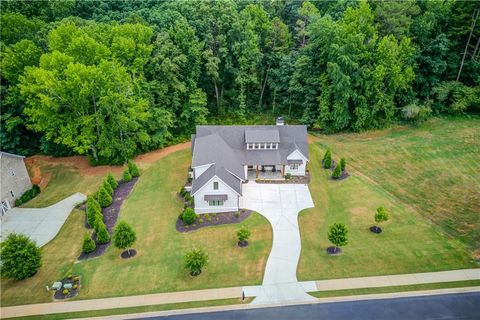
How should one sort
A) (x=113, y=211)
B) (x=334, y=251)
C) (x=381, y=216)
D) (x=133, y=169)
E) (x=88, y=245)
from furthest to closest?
1. (x=133, y=169)
2. (x=113, y=211)
3. (x=381, y=216)
4. (x=88, y=245)
5. (x=334, y=251)

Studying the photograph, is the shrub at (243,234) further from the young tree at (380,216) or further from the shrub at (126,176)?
the shrub at (126,176)

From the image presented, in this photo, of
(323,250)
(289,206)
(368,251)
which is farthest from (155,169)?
(368,251)

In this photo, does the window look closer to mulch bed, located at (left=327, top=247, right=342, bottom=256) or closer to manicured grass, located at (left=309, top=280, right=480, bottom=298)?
mulch bed, located at (left=327, top=247, right=342, bottom=256)

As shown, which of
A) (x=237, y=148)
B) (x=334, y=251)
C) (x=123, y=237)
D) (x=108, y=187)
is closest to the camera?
(x=123, y=237)

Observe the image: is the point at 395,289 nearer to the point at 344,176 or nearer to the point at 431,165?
the point at 344,176

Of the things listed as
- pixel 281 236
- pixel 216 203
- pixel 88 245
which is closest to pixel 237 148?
pixel 216 203

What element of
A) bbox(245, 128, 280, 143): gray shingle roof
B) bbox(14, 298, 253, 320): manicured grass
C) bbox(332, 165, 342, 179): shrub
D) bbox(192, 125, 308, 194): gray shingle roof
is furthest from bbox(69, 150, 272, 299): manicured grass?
bbox(332, 165, 342, 179): shrub

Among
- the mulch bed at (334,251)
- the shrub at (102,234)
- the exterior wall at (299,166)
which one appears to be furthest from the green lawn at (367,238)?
the shrub at (102,234)
